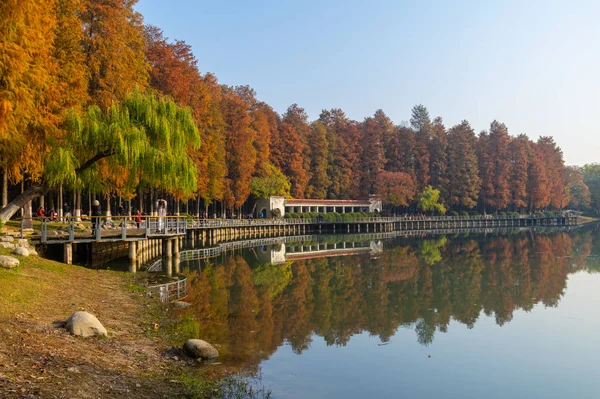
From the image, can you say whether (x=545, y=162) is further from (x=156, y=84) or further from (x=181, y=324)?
(x=181, y=324)

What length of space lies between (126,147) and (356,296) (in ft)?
35.5

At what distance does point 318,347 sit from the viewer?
41.3 ft

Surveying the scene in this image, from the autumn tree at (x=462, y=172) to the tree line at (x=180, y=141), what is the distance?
0.60ft

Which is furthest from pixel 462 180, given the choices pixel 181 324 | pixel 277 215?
pixel 181 324

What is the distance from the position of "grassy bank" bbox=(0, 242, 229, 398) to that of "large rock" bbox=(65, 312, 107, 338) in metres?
0.17

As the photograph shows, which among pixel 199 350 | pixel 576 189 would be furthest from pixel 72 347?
pixel 576 189

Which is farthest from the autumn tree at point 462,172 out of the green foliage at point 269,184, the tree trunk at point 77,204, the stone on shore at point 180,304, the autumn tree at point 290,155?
the stone on shore at point 180,304

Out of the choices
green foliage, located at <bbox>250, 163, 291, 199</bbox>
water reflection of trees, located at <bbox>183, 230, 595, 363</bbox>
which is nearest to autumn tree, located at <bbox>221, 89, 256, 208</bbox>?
green foliage, located at <bbox>250, 163, 291, 199</bbox>

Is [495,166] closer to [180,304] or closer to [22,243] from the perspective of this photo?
[180,304]

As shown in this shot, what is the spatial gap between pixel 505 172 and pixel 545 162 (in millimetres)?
14107

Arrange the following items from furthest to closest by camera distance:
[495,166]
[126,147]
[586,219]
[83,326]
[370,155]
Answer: [586,219]
[495,166]
[370,155]
[126,147]
[83,326]

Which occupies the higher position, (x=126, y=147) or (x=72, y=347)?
(x=126, y=147)

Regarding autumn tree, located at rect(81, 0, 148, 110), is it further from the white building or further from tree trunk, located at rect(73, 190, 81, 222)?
the white building

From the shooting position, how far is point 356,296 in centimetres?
1981
